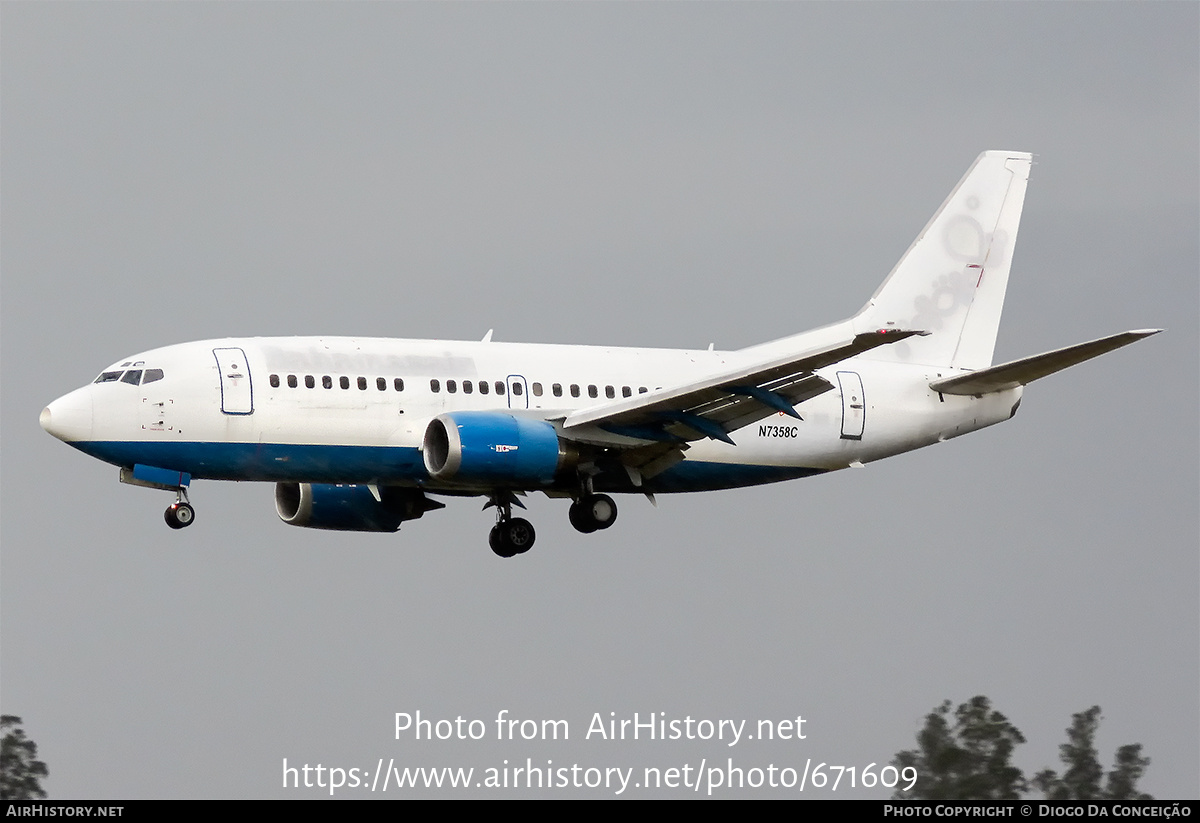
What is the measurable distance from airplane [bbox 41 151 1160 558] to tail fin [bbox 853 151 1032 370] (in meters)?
0.10

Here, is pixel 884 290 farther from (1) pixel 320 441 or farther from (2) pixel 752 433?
(1) pixel 320 441

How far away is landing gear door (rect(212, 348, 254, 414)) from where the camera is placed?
5478 centimetres

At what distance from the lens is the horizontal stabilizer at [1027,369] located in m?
54.2

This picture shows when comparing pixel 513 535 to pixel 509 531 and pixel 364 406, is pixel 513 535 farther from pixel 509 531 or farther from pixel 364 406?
pixel 364 406

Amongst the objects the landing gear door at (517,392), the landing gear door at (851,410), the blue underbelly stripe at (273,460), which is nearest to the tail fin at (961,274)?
the landing gear door at (851,410)

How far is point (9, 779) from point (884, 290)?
2559 cm

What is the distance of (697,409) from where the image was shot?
2217 inches

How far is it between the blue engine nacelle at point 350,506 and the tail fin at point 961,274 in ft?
41.0

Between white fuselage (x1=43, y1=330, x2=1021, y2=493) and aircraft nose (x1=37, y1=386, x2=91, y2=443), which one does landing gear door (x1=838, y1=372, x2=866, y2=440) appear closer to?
white fuselage (x1=43, y1=330, x2=1021, y2=493)

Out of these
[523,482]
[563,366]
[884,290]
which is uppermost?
[884,290]

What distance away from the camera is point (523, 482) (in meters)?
55.7

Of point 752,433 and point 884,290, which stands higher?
point 884,290
